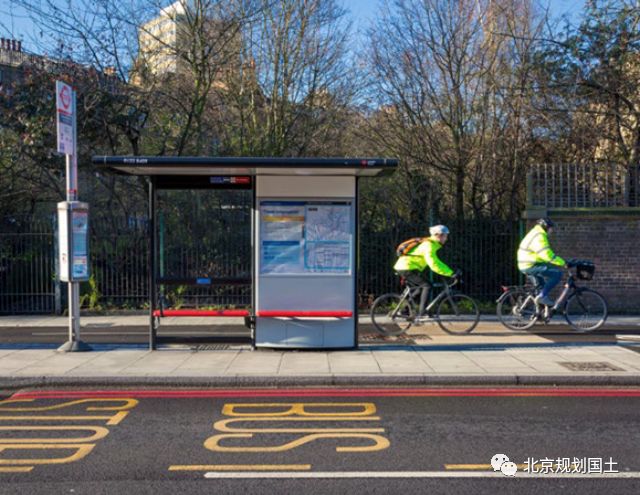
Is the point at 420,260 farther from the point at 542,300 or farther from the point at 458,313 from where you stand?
the point at 542,300

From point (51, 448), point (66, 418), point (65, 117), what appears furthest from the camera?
point (65, 117)

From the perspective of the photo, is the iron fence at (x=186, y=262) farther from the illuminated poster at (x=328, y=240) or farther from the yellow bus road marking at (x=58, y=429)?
the yellow bus road marking at (x=58, y=429)

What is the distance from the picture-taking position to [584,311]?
10.2m

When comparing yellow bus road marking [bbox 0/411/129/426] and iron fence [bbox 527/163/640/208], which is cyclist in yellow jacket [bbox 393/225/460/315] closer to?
iron fence [bbox 527/163/640/208]

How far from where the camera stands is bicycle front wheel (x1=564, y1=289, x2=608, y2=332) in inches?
396

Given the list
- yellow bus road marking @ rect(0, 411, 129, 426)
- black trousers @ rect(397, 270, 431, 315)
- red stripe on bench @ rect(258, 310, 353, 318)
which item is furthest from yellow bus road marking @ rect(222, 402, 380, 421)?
black trousers @ rect(397, 270, 431, 315)

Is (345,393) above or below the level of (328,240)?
below

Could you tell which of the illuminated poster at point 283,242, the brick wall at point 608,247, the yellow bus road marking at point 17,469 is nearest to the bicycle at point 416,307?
the illuminated poster at point 283,242

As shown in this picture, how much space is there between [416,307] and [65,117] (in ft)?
19.8

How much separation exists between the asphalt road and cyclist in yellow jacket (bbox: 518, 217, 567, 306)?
339 cm

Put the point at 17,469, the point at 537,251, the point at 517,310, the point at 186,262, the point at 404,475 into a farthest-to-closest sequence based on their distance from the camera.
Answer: the point at 186,262
the point at 517,310
the point at 537,251
the point at 17,469
the point at 404,475

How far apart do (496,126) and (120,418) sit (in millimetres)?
11863

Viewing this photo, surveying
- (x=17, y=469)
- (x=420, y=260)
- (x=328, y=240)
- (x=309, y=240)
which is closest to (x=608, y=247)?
(x=420, y=260)

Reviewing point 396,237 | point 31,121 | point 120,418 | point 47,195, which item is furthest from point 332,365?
point 47,195
